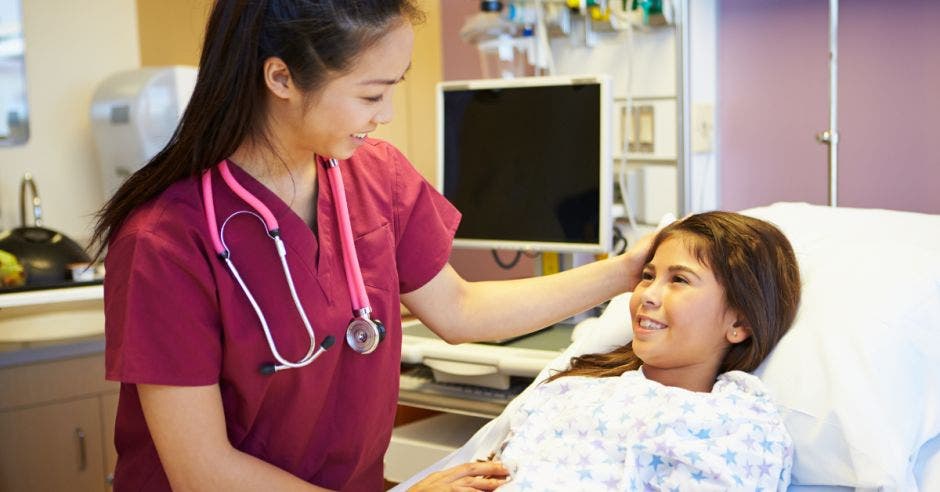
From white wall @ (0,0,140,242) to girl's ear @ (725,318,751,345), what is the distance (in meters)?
2.17

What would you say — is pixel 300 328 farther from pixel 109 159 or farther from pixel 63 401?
pixel 109 159

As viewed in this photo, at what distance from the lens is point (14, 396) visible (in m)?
2.42

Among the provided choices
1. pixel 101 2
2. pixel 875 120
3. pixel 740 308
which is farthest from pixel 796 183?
pixel 101 2

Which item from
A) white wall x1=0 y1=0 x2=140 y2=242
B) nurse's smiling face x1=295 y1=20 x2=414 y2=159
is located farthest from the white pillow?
white wall x1=0 y1=0 x2=140 y2=242

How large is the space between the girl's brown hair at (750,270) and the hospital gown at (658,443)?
7 cm

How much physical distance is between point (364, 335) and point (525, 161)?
3.14 feet

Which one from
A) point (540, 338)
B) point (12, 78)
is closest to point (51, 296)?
point (540, 338)

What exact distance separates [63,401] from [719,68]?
6.26 ft

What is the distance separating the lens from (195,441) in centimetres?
107

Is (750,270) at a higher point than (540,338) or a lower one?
higher

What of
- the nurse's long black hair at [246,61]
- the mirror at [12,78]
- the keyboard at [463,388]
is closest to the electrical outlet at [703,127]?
the keyboard at [463,388]

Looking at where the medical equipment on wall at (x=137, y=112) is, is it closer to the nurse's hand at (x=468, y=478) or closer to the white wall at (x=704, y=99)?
the white wall at (x=704, y=99)

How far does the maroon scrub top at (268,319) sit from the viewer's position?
1072 millimetres

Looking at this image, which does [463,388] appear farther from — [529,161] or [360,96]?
[360,96]
